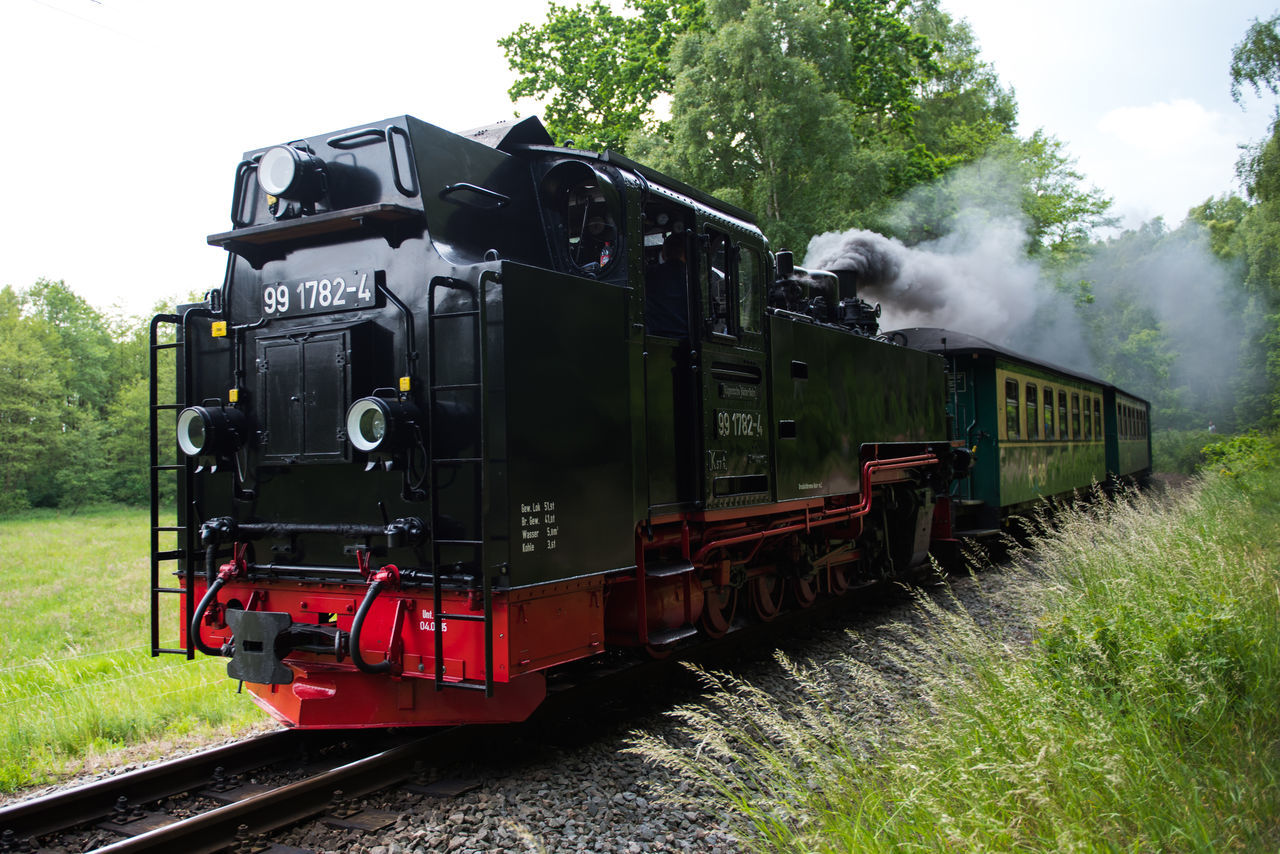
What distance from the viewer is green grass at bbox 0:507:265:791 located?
5105 mm

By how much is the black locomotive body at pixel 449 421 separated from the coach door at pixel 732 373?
24 mm

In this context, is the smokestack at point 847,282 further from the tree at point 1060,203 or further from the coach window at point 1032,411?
the tree at point 1060,203

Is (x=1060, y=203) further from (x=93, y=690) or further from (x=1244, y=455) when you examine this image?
(x=93, y=690)

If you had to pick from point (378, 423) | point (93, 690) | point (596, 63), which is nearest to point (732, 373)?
point (378, 423)

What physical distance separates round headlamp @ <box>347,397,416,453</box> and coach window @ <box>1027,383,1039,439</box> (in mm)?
12366

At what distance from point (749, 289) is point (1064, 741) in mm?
3883

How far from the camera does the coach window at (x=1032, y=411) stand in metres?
14.4

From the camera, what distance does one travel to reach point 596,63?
24172 mm

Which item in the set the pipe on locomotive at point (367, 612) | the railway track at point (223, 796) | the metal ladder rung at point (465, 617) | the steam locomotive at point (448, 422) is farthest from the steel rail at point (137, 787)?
the metal ladder rung at point (465, 617)

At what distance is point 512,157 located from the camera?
535 cm

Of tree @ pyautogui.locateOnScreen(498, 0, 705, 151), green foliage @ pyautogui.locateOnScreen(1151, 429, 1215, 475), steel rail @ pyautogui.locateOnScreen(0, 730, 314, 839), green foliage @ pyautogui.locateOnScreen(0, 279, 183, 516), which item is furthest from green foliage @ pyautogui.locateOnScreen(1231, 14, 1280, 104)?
green foliage @ pyautogui.locateOnScreen(0, 279, 183, 516)

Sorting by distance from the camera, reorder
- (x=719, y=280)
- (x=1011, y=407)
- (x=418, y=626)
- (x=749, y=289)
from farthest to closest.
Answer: (x=1011, y=407) < (x=749, y=289) < (x=719, y=280) < (x=418, y=626)

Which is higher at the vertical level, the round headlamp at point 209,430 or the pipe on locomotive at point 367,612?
the round headlamp at point 209,430

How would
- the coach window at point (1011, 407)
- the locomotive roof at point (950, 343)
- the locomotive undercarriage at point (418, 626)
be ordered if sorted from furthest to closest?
the coach window at point (1011, 407) < the locomotive roof at point (950, 343) < the locomotive undercarriage at point (418, 626)
